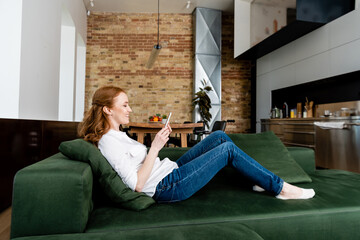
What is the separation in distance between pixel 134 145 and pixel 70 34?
15.7ft

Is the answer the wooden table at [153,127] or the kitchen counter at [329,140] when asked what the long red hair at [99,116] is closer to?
the wooden table at [153,127]

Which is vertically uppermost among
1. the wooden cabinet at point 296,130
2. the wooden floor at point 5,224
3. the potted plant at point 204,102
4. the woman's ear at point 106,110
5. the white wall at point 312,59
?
the white wall at point 312,59

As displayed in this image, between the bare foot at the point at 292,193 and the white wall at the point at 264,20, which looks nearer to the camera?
the bare foot at the point at 292,193

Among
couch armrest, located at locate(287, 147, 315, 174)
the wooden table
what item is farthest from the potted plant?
couch armrest, located at locate(287, 147, 315, 174)

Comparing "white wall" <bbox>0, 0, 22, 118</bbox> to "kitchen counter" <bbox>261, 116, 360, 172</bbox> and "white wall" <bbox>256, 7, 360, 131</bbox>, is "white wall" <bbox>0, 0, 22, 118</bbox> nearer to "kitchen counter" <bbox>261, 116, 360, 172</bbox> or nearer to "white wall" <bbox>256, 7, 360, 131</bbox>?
"kitchen counter" <bbox>261, 116, 360, 172</bbox>

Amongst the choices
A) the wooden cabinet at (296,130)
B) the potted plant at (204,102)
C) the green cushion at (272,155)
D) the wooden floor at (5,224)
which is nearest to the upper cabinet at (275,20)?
the potted plant at (204,102)

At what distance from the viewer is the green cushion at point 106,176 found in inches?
50.3

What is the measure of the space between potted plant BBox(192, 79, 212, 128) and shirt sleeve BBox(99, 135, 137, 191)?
5.00m

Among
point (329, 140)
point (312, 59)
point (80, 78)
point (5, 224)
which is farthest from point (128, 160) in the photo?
point (80, 78)

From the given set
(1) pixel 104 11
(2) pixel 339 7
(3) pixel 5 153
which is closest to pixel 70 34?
(1) pixel 104 11

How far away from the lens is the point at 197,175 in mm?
1464

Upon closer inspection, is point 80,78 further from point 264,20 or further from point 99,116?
point 99,116

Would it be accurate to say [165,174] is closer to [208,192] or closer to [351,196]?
[208,192]

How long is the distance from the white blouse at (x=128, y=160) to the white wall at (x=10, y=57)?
1.82m
